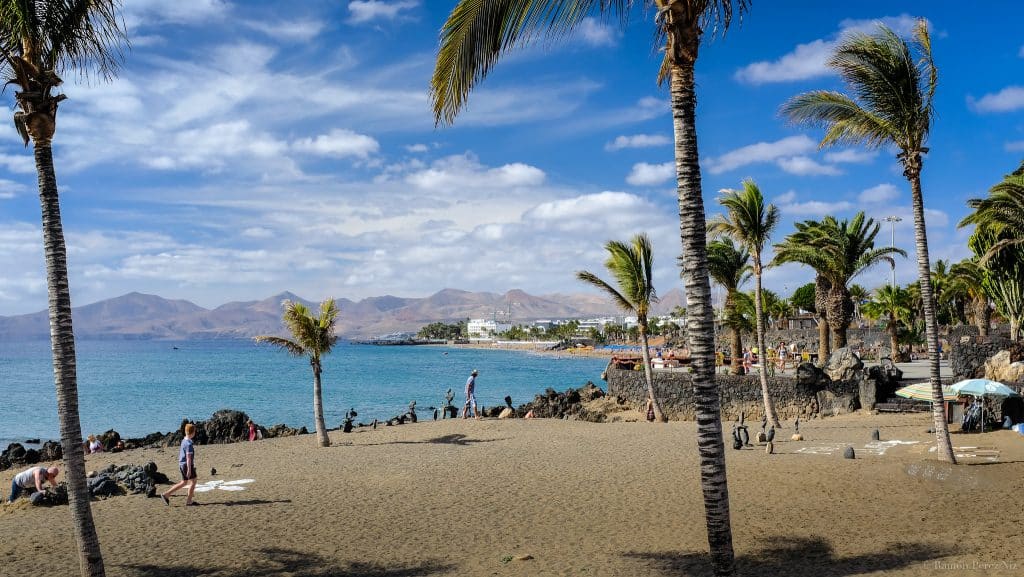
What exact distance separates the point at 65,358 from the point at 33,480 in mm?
8645

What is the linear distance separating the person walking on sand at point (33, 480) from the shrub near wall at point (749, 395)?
19.5m

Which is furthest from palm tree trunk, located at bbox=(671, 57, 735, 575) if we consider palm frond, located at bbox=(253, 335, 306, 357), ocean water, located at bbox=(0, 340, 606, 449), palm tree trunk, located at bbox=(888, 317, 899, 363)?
palm tree trunk, located at bbox=(888, 317, 899, 363)

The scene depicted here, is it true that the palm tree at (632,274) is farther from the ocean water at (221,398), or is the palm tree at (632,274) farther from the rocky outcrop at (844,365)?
the ocean water at (221,398)

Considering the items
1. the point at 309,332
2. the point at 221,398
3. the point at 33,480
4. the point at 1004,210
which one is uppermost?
the point at 1004,210

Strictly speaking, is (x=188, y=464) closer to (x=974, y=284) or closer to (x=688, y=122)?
(x=688, y=122)

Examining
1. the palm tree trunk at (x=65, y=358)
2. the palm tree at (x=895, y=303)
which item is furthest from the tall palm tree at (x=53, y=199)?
the palm tree at (x=895, y=303)

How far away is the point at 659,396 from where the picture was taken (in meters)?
27.6

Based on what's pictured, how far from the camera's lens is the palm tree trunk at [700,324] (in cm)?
514

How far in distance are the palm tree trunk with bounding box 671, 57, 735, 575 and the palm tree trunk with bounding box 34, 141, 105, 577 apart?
6.06 m

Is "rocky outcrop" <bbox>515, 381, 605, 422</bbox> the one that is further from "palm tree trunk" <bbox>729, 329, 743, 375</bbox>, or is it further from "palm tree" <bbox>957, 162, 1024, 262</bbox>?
"palm tree" <bbox>957, 162, 1024, 262</bbox>

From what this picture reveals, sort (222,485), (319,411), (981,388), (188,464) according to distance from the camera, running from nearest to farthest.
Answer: (188,464) → (222,485) → (981,388) → (319,411)

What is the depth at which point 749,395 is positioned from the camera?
2567 cm

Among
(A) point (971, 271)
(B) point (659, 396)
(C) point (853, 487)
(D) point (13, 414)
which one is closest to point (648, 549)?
(C) point (853, 487)

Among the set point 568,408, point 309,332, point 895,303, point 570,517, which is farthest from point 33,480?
point 895,303
